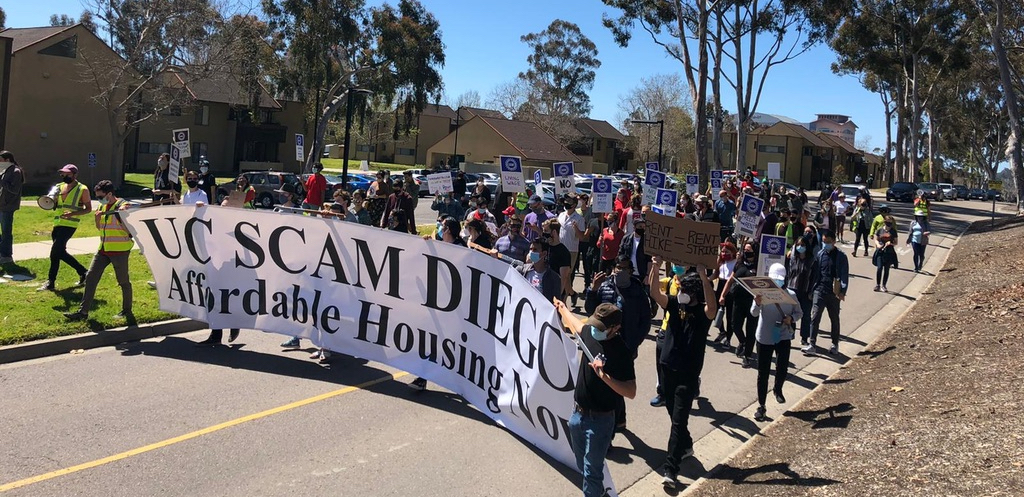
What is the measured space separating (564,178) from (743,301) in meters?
9.08

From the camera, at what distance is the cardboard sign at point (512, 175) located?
17641mm

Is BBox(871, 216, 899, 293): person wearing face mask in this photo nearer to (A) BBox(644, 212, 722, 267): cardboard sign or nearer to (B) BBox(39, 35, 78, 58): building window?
(A) BBox(644, 212, 722, 267): cardboard sign

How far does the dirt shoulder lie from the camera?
552cm

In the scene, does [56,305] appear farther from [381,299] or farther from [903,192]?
[903,192]

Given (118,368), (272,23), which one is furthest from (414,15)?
(118,368)

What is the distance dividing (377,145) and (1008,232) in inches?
2754

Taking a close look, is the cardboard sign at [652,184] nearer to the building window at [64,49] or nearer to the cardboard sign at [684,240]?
the cardboard sign at [684,240]

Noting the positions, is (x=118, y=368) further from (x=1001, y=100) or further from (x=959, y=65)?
(x=1001, y=100)

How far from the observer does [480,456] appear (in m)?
6.36

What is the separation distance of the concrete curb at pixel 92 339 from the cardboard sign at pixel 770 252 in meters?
7.42

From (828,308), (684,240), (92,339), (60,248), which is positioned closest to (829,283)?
(828,308)

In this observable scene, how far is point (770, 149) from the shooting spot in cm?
8188

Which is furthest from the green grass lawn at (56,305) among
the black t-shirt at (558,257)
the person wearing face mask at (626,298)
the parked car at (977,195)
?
the parked car at (977,195)

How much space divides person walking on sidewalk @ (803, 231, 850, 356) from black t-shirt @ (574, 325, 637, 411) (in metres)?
6.35
